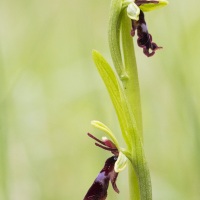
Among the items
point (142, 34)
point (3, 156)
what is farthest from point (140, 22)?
point (3, 156)

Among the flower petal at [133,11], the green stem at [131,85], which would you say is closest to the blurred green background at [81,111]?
the green stem at [131,85]

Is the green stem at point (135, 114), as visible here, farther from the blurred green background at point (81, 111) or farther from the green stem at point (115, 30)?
the blurred green background at point (81, 111)

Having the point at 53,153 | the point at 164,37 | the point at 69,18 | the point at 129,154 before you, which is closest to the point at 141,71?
the point at 164,37

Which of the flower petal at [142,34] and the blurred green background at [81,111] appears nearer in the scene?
the flower petal at [142,34]

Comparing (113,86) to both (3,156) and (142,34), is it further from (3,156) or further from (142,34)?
(3,156)

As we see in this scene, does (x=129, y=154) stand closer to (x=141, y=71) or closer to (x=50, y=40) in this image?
(x=141, y=71)

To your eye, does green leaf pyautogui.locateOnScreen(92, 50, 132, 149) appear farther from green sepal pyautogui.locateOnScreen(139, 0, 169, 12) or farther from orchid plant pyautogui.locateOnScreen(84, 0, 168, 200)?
green sepal pyautogui.locateOnScreen(139, 0, 169, 12)
